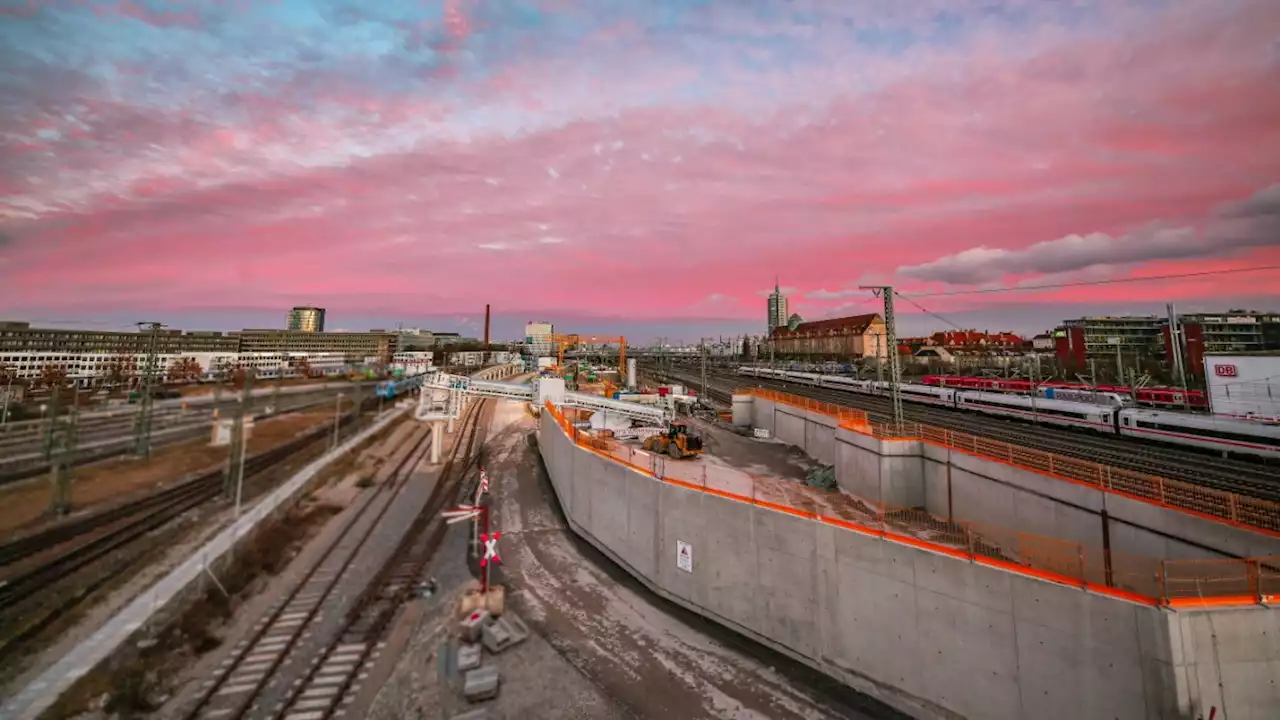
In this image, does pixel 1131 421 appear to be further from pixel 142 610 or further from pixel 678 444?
pixel 142 610

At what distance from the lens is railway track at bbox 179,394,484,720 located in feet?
37.7

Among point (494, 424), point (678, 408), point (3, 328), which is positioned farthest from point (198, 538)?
point (494, 424)

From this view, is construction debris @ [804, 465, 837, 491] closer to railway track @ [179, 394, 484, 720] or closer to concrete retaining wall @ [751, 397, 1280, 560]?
concrete retaining wall @ [751, 397, 1280, 560]

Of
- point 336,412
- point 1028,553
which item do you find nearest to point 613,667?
point 336,412

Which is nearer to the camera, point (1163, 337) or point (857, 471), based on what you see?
point (857, 471)

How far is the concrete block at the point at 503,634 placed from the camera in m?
13.9

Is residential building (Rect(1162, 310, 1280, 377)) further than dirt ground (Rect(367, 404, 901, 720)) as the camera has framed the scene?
Yes

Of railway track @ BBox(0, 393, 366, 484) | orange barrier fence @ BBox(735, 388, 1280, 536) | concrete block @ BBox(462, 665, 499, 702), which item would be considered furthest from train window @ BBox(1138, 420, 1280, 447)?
railway track @ BBox(0, 393, 366, 484)

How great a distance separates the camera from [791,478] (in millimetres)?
24734

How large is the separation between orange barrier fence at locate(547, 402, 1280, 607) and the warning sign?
233 cm

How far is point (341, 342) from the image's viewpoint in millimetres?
18484

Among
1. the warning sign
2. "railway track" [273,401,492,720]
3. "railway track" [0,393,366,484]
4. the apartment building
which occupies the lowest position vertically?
"railway track" [273,401,492,720]

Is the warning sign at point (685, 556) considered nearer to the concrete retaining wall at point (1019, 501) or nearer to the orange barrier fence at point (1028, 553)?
the orange barrier fence at point (1028, 553)

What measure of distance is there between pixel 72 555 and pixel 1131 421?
48.8 metres
